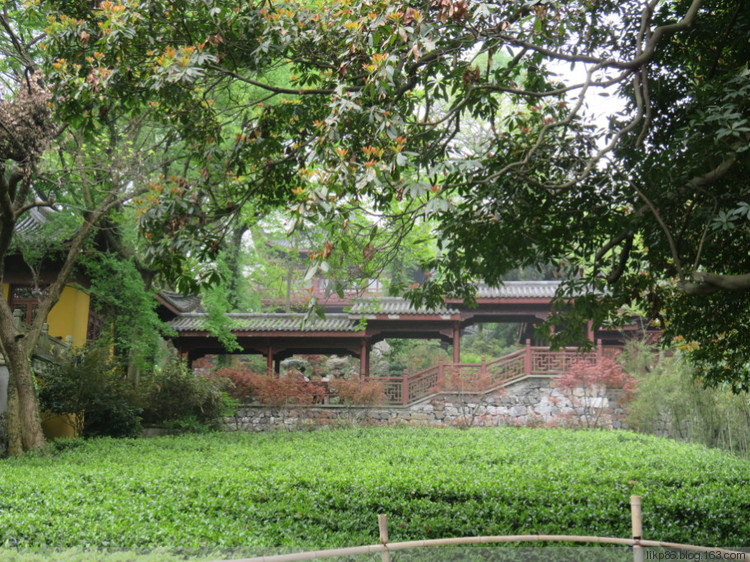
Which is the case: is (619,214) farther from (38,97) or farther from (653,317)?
(38,97)

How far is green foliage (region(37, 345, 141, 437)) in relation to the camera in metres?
12.5

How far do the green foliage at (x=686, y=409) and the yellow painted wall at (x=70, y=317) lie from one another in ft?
38.6

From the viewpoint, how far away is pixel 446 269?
736 cm

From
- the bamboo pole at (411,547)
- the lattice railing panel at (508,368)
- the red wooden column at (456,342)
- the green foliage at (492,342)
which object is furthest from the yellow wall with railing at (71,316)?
the green foliage at (492,342)

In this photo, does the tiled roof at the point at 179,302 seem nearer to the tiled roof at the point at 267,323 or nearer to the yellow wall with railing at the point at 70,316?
the tiled roof at the point at 267,323

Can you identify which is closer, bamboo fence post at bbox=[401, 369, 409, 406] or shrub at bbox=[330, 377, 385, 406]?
shrub at bbox=[330, 377, 385, 406]

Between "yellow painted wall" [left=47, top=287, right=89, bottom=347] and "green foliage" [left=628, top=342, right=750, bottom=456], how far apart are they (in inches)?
463

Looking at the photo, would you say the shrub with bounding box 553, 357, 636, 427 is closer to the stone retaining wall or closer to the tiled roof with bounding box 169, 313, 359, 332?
the stone retaining wall

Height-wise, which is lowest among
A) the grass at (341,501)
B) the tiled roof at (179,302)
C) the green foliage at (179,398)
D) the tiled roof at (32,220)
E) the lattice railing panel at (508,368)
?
the grass at (341,501)

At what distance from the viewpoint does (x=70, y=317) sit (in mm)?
15219

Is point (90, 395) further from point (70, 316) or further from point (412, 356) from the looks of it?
point (412, 356)

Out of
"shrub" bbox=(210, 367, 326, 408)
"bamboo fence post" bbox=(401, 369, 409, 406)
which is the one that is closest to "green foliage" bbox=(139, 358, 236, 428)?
"shrub" bbox=(210, 367, 326, 408)

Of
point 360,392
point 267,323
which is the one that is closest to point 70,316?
point 267,323

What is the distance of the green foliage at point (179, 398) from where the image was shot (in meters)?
15.0
